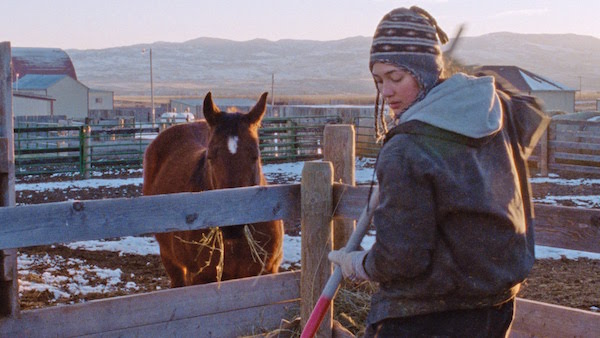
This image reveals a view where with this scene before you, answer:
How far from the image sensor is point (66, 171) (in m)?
18.5

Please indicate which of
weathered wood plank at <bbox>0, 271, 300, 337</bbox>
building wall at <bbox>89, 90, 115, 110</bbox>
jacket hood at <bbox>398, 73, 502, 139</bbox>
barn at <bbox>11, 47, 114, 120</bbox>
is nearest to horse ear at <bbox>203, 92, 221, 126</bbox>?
weathered wood plank at <bbox>0, 271, 300, 337</bbox>

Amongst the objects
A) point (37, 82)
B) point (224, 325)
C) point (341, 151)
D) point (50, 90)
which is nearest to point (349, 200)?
point (341, 151)

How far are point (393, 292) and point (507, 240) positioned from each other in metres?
0.37

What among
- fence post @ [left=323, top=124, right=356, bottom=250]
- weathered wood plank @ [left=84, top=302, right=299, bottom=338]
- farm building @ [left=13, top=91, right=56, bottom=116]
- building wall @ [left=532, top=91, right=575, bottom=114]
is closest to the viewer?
weathered wood plank @ [left=84, top=302, right=299, bottom=338]

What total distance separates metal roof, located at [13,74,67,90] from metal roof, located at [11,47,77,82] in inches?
318

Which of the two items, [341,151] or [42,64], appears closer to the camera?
[341,151]

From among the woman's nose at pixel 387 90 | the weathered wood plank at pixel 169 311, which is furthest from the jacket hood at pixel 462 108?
the weathered wood plank at pixel 169 311

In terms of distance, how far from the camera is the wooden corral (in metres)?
3.24

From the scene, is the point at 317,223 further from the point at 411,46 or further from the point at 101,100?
the point at 101,100

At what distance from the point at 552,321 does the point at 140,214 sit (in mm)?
1939

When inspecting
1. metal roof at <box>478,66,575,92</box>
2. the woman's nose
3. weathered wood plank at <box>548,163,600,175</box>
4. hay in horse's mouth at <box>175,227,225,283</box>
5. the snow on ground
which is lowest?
the snow on ground

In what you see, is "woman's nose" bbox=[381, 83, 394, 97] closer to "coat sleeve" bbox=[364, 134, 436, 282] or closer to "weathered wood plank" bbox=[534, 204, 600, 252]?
"coat sleeve" bbox=[364, 134, 436, 282]

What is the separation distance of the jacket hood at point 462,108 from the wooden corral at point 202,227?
121cm

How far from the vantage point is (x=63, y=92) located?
64625 millimetres
